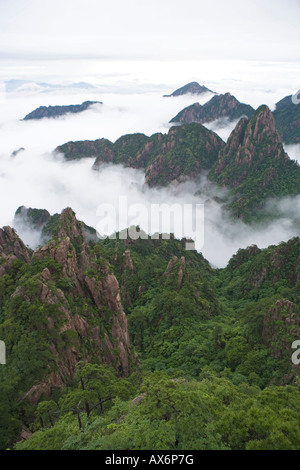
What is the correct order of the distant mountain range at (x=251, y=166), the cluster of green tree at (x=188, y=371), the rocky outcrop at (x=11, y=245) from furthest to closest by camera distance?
1. the distant mountain range at (x=251, y=166)
2. the rocky outcrop at (x=11, y=245)
3. the cluster of green tree at (x=188, y=371)

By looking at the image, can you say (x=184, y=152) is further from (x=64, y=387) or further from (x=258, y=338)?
(x=64, y=387)

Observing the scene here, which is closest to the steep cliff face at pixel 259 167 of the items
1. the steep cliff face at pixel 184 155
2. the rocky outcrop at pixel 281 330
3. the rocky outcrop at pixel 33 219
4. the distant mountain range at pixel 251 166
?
the distant mountain range at pixel 251 166

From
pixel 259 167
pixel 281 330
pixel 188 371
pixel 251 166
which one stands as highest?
pixel 251 166

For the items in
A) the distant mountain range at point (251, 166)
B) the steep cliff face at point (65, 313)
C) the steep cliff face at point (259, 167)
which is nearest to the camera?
the steep cliff face at point (65, 313)

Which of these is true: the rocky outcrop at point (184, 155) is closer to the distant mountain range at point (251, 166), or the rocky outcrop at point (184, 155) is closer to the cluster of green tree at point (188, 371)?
the distant mountain range at point (251, 166)

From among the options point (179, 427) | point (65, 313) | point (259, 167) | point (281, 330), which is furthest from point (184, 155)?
point (179, 427)

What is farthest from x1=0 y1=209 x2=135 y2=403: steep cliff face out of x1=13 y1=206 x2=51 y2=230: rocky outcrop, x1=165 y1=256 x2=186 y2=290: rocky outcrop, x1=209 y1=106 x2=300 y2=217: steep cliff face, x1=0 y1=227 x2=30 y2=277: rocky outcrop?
x1=209 y1=106 x2=300 y2=217: steep cliff face

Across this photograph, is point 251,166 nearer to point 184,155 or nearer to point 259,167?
point 259,167
